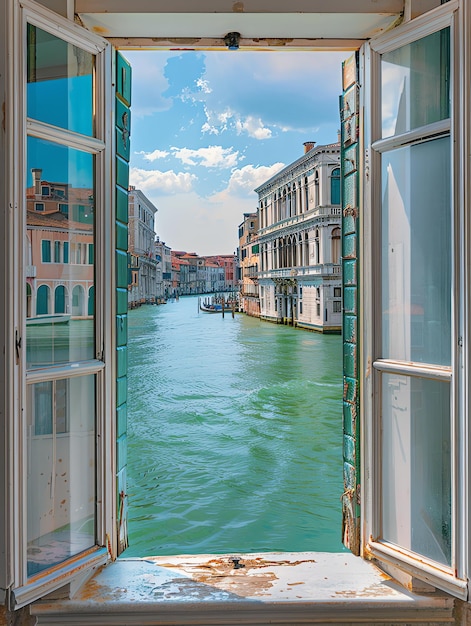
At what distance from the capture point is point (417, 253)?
125cm

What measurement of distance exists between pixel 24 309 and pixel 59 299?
0.46 feet

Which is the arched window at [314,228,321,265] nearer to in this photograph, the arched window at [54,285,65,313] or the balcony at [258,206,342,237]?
the balcony at [258,206,342,237]

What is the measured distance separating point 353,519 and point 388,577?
171mm

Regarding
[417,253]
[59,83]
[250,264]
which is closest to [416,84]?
[417,253]

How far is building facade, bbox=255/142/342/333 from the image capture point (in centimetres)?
1789

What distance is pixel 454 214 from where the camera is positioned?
44.9 inches

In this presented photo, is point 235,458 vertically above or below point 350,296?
below

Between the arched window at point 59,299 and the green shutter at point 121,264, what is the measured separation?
0.59 feet

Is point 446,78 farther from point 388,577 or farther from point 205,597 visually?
point 205,597

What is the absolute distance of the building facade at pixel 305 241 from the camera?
58.7 ft

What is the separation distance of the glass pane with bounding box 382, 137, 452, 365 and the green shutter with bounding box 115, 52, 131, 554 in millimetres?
766

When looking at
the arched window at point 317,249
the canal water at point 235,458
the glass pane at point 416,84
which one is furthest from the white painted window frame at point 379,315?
the arched window at point 317,249

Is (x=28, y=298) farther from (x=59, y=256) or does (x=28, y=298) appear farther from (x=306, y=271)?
(x=306, y=271)

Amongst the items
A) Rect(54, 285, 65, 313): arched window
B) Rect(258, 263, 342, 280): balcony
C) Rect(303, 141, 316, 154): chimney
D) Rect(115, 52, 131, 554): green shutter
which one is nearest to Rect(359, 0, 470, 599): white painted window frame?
Rect(115, 52, 131, 554): green shutter
